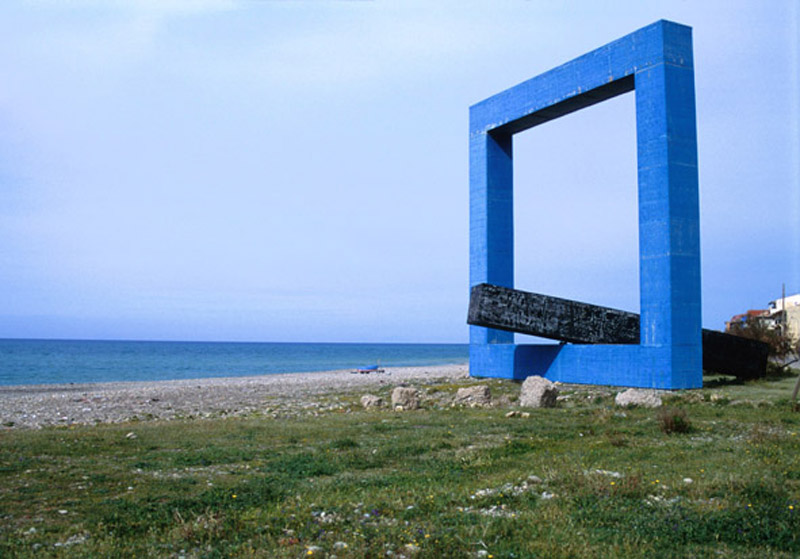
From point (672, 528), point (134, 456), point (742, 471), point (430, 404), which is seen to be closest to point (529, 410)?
point (430, 404)

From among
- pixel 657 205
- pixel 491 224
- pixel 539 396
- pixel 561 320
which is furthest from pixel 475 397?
pixel 491 224

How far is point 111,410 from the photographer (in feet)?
77.9

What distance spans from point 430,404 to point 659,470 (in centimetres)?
1228

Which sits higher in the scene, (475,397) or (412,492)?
(412,492)

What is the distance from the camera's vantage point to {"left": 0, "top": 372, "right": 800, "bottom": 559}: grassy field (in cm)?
576

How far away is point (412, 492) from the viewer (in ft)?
24.8

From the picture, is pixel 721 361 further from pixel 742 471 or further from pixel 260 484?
pixel 260 484

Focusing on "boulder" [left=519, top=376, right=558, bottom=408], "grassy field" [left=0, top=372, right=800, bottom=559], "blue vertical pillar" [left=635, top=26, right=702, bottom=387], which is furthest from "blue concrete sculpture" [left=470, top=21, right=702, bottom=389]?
"grassy field" [left=0, top=372, right=800, bottom=559]

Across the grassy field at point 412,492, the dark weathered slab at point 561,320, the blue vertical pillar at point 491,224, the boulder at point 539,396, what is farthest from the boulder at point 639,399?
the blue vertical pillar at point 491,224

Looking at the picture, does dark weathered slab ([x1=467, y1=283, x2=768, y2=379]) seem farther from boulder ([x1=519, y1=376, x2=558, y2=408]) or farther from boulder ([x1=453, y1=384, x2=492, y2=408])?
boulder ([x1=519, y1=376, x2=558, y2=408])

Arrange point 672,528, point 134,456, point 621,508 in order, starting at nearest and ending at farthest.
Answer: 1. point 672,528
2. point 621,508
3. point 134,456

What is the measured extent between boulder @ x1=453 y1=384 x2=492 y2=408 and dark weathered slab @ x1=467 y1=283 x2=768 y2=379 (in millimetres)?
4132

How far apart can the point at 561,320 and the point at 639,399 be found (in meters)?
6.82

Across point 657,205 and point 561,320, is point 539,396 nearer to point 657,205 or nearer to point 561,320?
point 561,320
